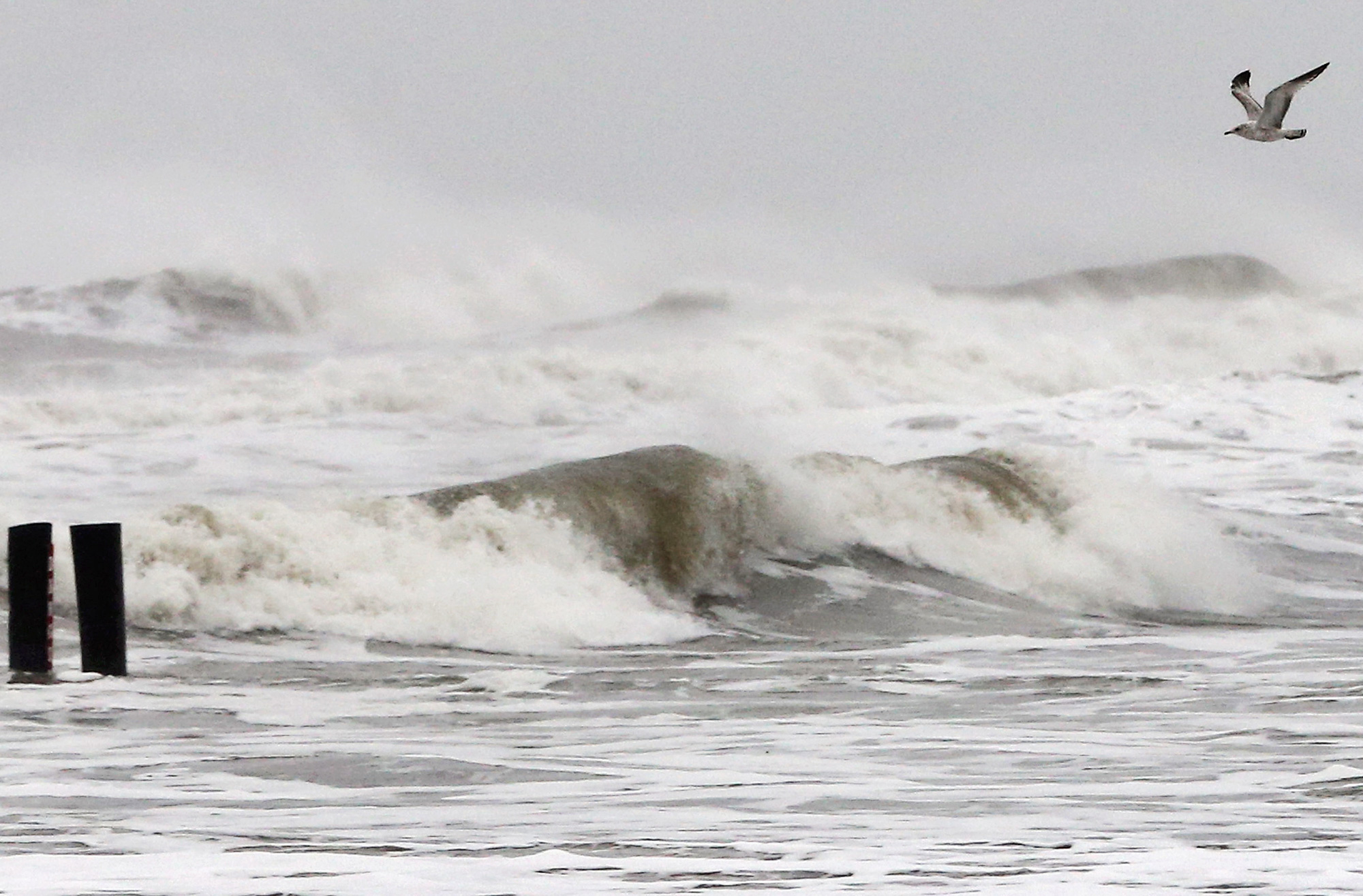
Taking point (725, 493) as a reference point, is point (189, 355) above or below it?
above

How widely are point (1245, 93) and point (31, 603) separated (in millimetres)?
9091

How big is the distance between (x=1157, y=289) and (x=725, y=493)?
4991 cm

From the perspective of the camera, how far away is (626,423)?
39.2 meters

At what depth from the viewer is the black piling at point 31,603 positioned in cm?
1124

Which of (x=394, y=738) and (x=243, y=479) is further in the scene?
(x=243, y=479)

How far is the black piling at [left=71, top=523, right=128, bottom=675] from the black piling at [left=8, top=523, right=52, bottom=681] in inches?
8.1

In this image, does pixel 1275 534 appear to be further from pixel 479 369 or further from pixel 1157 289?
pixel 1157 289

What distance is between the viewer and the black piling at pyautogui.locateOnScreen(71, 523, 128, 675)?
37.8 ft

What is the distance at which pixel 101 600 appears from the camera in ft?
37.8

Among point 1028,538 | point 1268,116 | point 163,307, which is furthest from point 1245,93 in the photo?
point 163,307

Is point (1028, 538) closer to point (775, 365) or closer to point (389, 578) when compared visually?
point (389, 578)

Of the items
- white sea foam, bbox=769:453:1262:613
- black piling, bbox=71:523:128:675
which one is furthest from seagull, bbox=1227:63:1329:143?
black piling, bbox=71:523:128:675

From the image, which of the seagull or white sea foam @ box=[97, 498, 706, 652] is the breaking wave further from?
the seagull

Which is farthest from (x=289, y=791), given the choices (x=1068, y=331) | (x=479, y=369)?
(x=1068, y=331)
